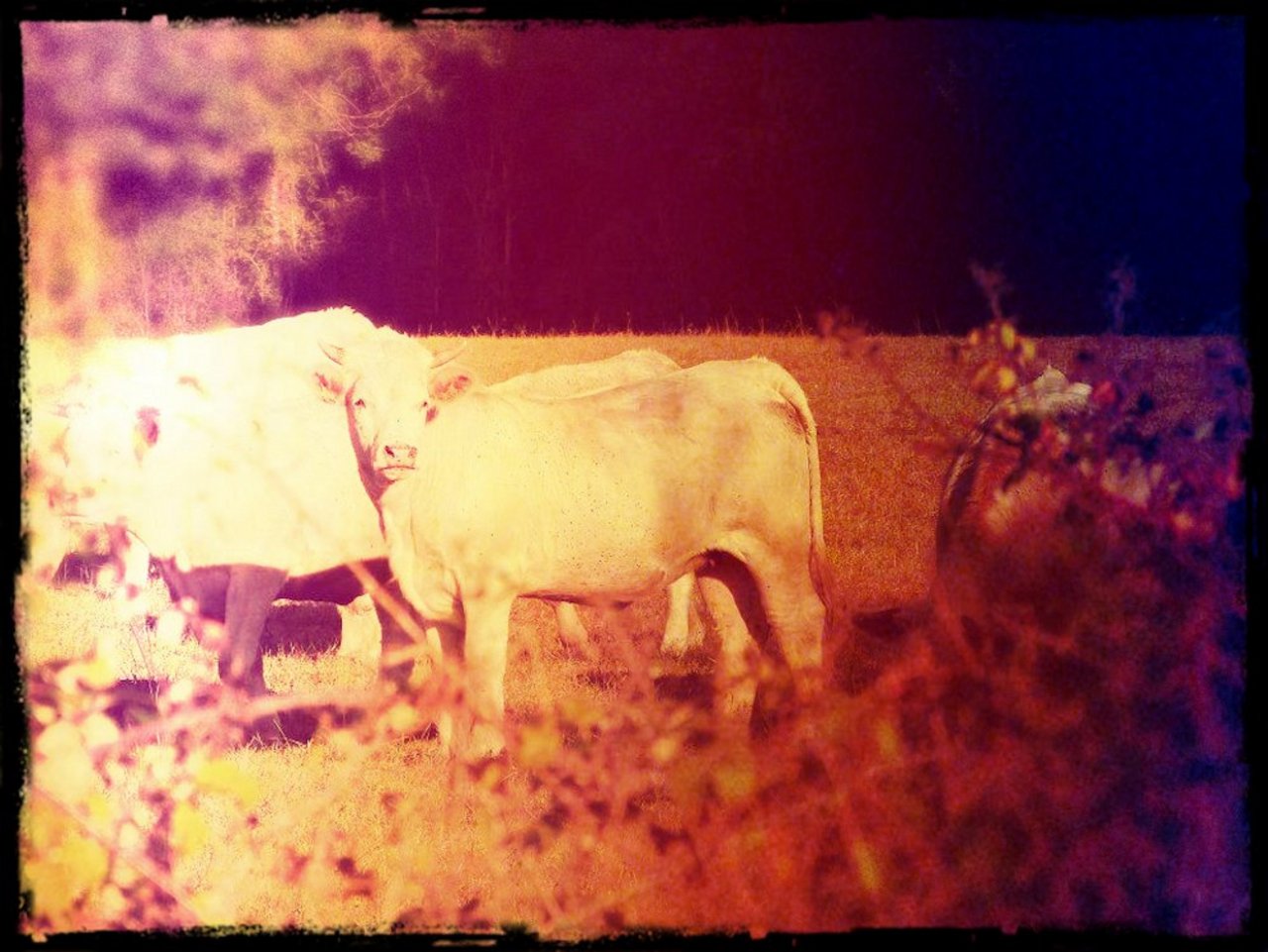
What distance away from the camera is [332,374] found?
687cm

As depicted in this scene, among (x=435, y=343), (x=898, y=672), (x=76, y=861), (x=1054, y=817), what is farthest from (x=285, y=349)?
(x=1054, y=817)

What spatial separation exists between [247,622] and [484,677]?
136 cm

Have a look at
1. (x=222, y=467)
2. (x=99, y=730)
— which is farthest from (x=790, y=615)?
(x=99, y=730)

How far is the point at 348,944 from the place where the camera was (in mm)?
5781

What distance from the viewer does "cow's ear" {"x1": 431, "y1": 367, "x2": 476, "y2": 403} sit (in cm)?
659

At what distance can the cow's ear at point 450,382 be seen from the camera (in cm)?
659

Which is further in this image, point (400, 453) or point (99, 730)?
point (99, 730)

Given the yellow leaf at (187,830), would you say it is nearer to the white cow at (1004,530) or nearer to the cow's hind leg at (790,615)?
the cow's hind leg at (790,615)

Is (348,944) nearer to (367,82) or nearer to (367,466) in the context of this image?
(367,466)

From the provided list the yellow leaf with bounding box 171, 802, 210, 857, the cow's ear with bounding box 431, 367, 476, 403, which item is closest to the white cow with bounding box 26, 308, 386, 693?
the cow's ear with bounding box 431, 367, 476, 403

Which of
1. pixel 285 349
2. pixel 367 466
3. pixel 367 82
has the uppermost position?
pixel 367 82

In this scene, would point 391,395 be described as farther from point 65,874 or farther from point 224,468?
point 65,874

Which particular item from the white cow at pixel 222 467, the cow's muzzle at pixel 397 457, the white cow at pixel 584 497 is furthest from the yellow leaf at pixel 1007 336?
the cow's muzzle at pixel 397 457

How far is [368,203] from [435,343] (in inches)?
31.4
